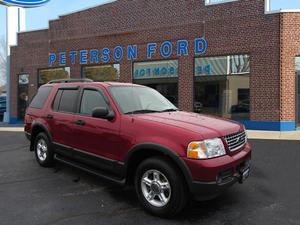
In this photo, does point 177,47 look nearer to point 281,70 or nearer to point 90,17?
point 281,70

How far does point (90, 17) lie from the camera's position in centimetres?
1753

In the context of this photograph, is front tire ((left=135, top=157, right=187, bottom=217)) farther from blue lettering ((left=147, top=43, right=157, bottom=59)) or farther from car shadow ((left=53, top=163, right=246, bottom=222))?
blue lettering ((left=147, top=43, right=157, bottom=59))

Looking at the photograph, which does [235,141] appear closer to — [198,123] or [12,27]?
[198,123]

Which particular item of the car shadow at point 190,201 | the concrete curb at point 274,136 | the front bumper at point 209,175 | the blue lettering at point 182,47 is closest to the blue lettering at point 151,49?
the blue lettering at point 182,47

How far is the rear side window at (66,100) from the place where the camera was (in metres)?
5.73

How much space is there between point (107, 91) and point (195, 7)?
10.7m

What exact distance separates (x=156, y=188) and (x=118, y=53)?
519 inches

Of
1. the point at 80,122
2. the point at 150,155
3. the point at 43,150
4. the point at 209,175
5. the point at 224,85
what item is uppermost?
the point at 224,85

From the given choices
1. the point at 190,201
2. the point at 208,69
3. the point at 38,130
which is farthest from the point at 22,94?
the point at 190,201

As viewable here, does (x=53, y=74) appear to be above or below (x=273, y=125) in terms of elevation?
above

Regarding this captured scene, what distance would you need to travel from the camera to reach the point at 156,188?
4.13 metres

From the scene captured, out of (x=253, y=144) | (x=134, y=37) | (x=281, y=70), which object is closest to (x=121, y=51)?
(x=134, y=37)

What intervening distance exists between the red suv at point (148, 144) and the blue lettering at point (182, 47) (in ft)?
30.5

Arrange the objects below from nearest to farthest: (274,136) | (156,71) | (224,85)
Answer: (274,136), (224,85), (156,71)
